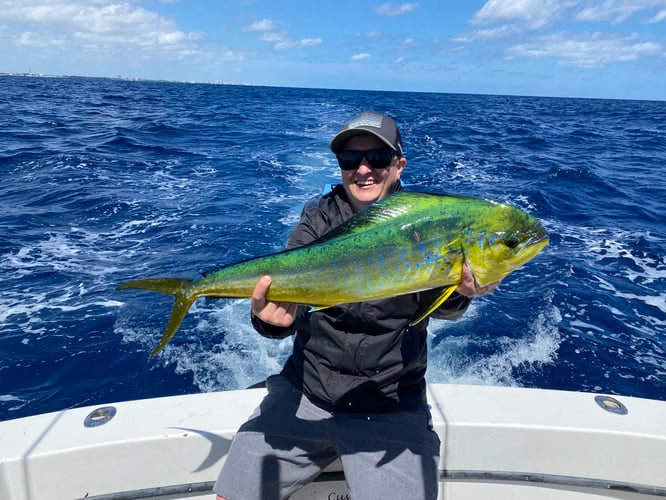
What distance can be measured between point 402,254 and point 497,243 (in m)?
0.41

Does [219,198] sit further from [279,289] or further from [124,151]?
[279,289]

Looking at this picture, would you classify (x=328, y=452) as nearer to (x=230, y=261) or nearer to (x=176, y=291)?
(x=176, y=291)


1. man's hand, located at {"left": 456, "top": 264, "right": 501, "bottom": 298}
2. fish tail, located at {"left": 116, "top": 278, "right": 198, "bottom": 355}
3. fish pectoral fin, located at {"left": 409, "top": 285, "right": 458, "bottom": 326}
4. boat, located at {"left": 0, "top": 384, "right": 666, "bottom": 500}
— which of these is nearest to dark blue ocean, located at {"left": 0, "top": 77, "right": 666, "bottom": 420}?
boat, located at {"left": 0, "top": 384, "right": 666, "bottom": 500}

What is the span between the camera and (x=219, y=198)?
1167 cm

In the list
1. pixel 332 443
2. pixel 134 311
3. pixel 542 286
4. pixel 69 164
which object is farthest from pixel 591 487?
pixel 69 164

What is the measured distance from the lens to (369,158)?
266 cm

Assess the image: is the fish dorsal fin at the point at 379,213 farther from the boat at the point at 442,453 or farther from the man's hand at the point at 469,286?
the boat at the point at 442,453

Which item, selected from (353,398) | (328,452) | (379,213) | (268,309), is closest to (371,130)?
(379,213)

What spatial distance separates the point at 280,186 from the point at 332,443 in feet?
36.3

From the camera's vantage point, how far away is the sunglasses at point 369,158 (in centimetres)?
264

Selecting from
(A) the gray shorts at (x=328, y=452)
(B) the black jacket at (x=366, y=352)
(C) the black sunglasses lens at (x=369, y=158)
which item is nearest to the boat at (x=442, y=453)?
(A) the gray shorts at (x=328, y=452)

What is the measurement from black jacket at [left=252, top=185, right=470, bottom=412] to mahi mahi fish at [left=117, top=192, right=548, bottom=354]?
1.23 ft

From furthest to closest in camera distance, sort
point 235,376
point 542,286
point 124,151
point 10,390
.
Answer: point 124,151 → point 542,286 → point 235,376 → point 10,390

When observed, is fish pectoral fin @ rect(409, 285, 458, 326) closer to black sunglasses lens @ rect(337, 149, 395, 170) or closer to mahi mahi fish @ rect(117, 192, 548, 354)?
Answer: mahi mahi fish @ rect(117, 192, 548, 354)
